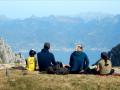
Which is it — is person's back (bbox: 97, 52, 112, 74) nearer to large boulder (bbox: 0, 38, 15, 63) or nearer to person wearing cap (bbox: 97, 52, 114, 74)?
person wearing cap (bbox: 97, 52, 114, 74)

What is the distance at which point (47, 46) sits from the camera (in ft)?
126

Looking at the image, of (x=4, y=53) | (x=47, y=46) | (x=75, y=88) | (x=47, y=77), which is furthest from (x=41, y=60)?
(x=4, y=53)

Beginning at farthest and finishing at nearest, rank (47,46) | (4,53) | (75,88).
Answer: (4,53) < (47,46) < (75,88)

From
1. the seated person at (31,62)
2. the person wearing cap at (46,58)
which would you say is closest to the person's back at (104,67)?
the person wearing cap at (46,58)

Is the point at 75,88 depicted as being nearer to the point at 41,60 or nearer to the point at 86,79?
the point at 86,79

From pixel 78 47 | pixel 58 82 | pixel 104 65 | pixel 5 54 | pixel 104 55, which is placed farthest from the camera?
pixel 5 54

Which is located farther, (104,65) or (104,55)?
(104,65)

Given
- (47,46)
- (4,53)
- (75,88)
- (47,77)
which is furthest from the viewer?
(4,53)

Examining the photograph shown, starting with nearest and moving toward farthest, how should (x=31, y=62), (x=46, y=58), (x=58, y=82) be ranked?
(x=58, y=82)
(x=46, y=58)
(x=31, y=62)

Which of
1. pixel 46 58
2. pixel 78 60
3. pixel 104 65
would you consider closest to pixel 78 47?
pixel 78 60

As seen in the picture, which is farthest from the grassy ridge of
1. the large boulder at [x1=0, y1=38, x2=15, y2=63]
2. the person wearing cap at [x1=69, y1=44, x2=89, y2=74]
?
the large boulder at [x1=0, y1=38, x2=15, y2=63]

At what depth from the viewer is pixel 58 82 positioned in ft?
111

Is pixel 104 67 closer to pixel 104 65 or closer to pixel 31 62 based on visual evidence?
pixel 104 65

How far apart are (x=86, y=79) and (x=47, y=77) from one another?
2.96 metres
